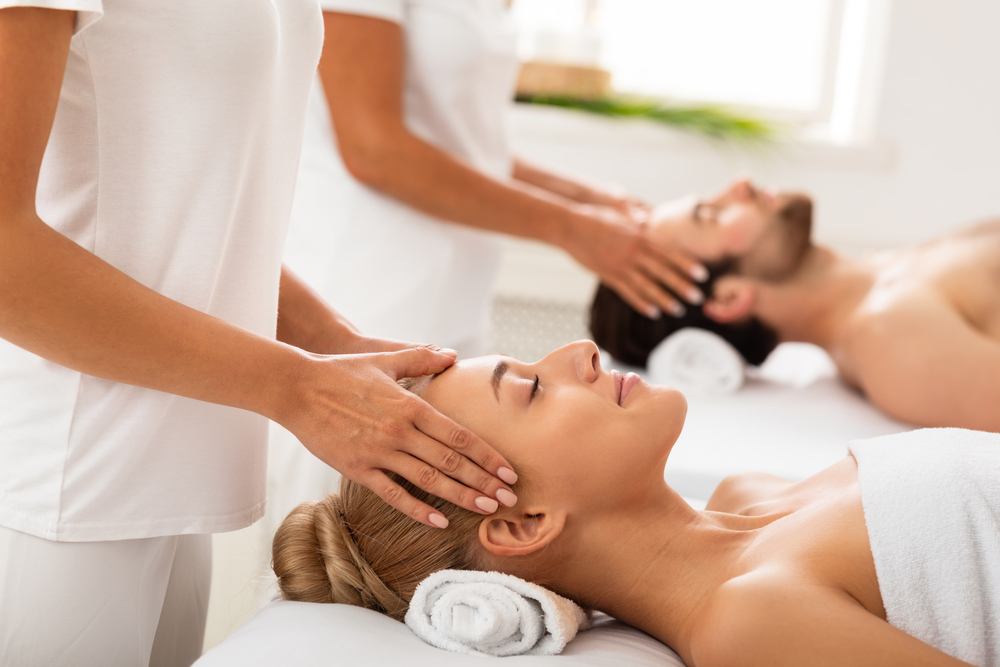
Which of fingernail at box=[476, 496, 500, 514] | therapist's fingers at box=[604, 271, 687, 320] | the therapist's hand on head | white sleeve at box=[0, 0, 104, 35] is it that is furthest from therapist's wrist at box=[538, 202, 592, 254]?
white sleeve at box=[0, 0, 104, 35]

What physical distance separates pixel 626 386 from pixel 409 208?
852mm

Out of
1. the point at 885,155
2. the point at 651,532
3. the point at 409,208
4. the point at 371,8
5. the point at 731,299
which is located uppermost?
the point at 371,8

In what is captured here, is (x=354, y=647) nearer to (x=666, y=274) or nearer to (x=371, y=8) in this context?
(x=371, y=8)

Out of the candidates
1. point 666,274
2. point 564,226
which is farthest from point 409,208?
point 666,274

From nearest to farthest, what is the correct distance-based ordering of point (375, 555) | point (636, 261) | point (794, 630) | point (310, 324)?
point (794, 630)
point (375, 555)
point (310, 324)
point (636, 261)

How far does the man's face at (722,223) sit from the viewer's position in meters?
2.28

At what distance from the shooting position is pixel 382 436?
0.92 meters

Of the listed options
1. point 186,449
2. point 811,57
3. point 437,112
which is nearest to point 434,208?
point 437,112

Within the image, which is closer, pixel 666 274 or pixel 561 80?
pixel 666 274

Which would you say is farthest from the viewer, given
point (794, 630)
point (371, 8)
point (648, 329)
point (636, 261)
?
point (648, 329)

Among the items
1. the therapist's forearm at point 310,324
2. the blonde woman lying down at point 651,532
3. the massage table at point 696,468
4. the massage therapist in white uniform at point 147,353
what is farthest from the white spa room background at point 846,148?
the massage therapist in white uniform at point 147,353

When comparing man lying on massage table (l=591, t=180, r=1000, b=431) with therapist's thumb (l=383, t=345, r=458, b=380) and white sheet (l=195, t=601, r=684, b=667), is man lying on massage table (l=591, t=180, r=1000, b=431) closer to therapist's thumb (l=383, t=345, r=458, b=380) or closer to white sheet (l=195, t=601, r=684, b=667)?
white sheet (l=195, t=601, r=684, b=667)

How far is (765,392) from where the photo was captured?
7.29ft

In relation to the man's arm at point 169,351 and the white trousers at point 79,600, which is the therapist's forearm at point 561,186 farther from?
the white trousers at point 79,600
